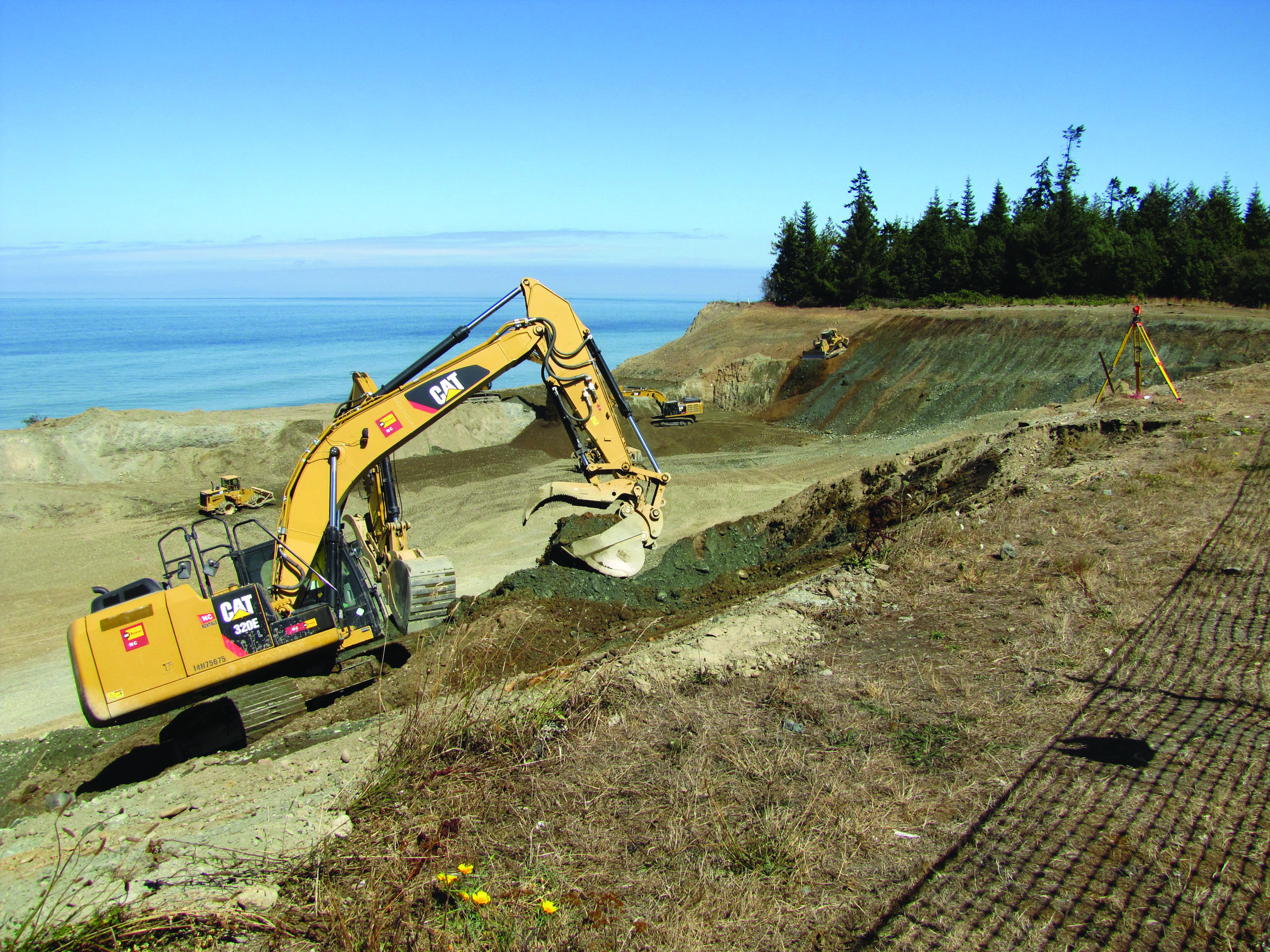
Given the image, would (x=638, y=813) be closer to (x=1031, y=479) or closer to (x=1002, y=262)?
(x=1031, y=479)

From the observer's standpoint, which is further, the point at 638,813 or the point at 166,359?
the point at 166,359

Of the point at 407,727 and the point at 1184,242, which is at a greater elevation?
the point at 1184,242

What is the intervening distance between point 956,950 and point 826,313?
47.2 metres

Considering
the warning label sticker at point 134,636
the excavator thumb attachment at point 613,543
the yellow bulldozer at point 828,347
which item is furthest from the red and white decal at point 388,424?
the yellow bulldozer at point 828,347

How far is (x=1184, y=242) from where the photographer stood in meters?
44.1

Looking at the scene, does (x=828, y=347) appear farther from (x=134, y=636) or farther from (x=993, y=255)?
(x=134, y=636)

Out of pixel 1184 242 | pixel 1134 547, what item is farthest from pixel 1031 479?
pixel 1184 242

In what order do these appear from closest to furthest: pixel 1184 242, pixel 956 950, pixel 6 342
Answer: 1. pixel 956 950
2. pixel 1184 242
3. pixel 6 342

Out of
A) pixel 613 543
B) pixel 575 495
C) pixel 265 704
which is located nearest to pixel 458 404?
pixel 575 495

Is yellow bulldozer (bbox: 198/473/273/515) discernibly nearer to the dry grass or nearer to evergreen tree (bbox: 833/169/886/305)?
the dry grass

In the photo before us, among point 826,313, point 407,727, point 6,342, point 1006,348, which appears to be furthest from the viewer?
point 6,342

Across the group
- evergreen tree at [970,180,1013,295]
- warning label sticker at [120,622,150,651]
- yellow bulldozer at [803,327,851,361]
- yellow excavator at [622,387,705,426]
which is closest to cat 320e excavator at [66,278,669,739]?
warning label sticker at [120,622,150,651]

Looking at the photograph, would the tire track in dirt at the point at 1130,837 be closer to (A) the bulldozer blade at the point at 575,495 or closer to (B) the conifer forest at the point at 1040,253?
(A) the bulldozer blade at the point at 575,495

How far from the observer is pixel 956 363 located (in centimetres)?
3225
